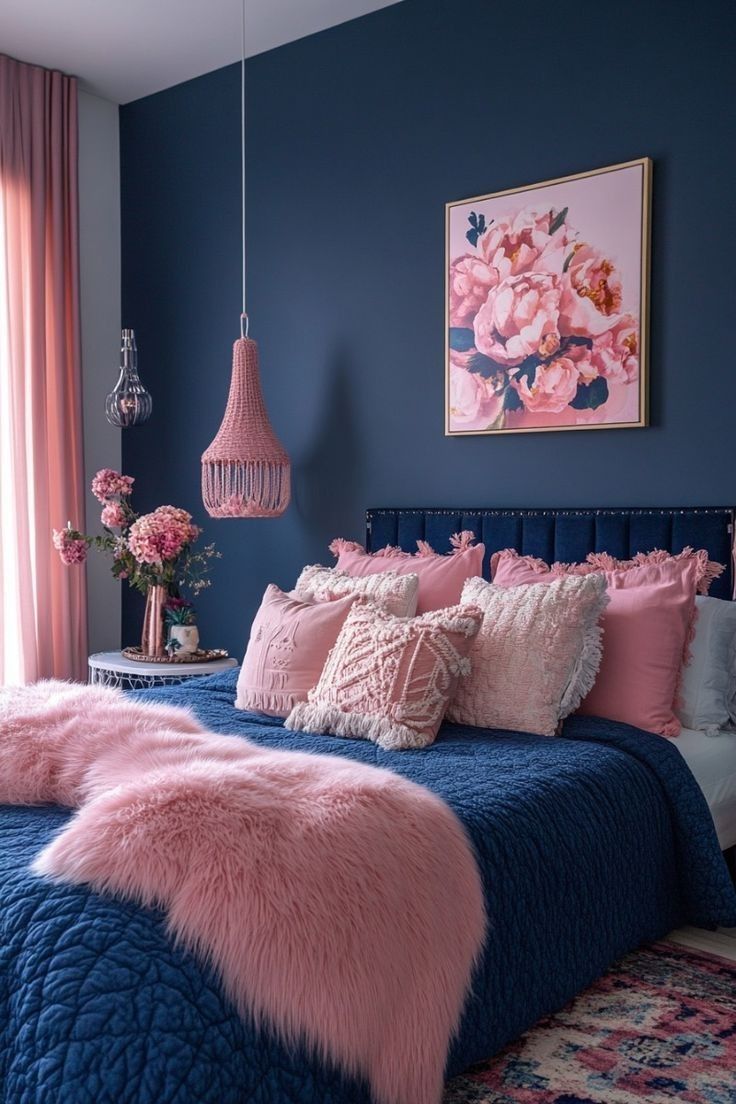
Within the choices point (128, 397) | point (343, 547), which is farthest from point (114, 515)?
point (343, 547)

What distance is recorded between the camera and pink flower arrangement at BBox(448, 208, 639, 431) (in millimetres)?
3332

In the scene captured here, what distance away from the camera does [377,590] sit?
3.22m

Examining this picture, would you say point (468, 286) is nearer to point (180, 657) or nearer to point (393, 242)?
point (393, 242)

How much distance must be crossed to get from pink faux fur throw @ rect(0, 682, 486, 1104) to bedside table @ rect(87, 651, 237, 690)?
1.89 metres

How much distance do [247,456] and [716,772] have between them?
6.78ft

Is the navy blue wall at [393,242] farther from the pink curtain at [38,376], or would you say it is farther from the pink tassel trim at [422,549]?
the pink curtain at [38,376]

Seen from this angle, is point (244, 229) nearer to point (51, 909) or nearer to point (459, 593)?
point (459, 593)

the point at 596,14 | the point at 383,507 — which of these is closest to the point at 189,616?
the point at 383,507

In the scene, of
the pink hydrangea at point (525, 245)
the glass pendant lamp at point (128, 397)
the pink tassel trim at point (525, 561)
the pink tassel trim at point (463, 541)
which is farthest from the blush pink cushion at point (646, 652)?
the glass pendant lamp at point (128, 397)

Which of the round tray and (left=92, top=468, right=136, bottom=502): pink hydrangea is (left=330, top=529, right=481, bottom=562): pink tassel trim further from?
(left=92, top=468, right=136, bottom=502): pink hydrangea

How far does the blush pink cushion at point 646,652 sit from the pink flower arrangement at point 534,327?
0.71 metres

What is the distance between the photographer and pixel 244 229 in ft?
14.6

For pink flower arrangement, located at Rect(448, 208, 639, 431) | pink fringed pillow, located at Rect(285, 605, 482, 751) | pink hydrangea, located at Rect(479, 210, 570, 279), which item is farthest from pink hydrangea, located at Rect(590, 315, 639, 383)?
pink fringed pillow, located at Rect(285, 605, 482, 751)

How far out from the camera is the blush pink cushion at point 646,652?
2.79 m
